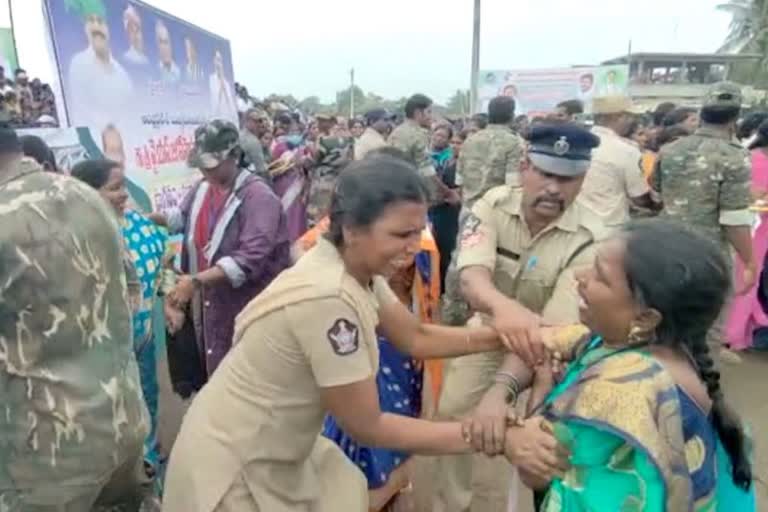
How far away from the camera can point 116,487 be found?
2.19 meters

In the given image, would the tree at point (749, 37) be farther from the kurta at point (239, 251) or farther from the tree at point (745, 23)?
the kurta at point (239, 251)

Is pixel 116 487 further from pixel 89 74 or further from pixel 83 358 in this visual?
pixel 89 74

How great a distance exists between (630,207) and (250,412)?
402cm

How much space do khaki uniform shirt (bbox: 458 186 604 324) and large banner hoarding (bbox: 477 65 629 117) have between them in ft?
51.3

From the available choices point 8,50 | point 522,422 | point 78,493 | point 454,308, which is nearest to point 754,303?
point 454,308

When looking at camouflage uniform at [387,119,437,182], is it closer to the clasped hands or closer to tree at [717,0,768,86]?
the clasped hands

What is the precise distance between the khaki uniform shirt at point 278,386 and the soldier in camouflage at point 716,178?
3.12m

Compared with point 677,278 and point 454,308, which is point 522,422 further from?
point 454,308

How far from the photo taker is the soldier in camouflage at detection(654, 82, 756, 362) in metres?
4.21

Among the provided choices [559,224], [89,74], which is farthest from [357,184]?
[89,74]

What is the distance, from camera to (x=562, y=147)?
8.22ft

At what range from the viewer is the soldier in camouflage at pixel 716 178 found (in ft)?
13.8

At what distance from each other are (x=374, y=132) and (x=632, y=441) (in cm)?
652

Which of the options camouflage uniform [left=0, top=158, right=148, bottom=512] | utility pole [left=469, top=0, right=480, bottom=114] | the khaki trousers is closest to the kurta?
the khaki trousers
